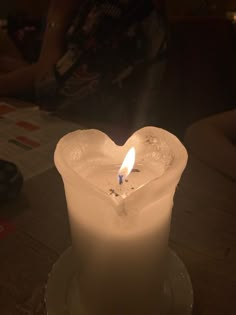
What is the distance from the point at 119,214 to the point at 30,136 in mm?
572

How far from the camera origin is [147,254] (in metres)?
0.32

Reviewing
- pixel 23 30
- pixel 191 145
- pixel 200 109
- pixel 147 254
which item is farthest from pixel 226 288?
pixel 23 30

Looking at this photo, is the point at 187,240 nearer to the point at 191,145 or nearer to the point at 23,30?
the point at 191,145

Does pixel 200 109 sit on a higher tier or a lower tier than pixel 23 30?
lower

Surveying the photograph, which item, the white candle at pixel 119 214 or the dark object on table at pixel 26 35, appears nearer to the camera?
the white candle at pixel 119 214

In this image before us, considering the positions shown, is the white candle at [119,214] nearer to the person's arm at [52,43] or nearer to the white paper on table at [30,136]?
the white paper on table at [30,136]

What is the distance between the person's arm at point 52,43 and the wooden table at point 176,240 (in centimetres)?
65

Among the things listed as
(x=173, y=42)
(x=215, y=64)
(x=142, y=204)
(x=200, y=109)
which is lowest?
(x=200, y=109)

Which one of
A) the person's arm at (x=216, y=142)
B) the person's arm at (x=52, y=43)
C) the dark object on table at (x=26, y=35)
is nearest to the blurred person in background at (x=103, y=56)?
the person's arm at (x=52, y=43)

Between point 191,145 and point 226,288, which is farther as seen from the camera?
point 191,145

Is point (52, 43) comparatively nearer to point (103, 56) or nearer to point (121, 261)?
point (103, 56)

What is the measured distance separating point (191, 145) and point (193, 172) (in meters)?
0.17

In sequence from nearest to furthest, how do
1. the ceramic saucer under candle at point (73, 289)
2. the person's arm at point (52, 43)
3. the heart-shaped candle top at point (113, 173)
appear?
1. the heart-shaped candle top at point (113, 173)
2. the ceramic saucer under candle at point (73, 289)
3. the person's arm at point (52, 43)

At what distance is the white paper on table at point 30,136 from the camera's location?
0.69 meters
